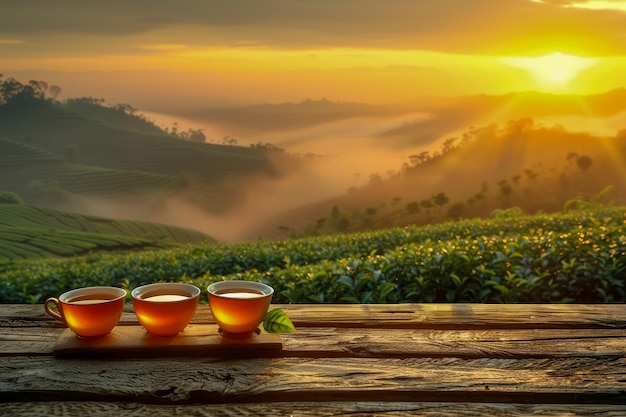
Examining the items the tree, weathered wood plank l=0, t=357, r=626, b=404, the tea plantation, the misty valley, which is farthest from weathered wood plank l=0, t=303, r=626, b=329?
the tree

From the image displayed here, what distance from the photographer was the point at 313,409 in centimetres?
110

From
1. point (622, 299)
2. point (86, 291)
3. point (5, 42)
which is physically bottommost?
point (622, 299)

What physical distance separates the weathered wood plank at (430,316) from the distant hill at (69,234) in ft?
17.2

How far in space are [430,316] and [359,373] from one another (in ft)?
1.37

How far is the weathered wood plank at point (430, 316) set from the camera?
153cm

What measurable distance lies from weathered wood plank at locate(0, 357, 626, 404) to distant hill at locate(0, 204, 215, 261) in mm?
5598

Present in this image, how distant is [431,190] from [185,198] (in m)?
3.71

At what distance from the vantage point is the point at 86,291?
1477mm

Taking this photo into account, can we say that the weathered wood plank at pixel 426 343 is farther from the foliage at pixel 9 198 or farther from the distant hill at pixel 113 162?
the distant hill at pixel 113 162

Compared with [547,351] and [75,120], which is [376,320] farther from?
[75,120]

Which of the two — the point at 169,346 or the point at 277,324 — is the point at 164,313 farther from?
the point at 277,324

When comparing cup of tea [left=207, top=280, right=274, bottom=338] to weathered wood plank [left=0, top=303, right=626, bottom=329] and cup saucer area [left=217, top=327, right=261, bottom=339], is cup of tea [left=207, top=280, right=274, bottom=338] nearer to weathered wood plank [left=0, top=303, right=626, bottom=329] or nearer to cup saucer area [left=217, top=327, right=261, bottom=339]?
cup saucer area [left=217, top=327, right=261, bottom=339]

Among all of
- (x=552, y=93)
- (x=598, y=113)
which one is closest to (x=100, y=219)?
(x=552, y=93)

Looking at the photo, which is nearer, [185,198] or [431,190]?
[431,190]
